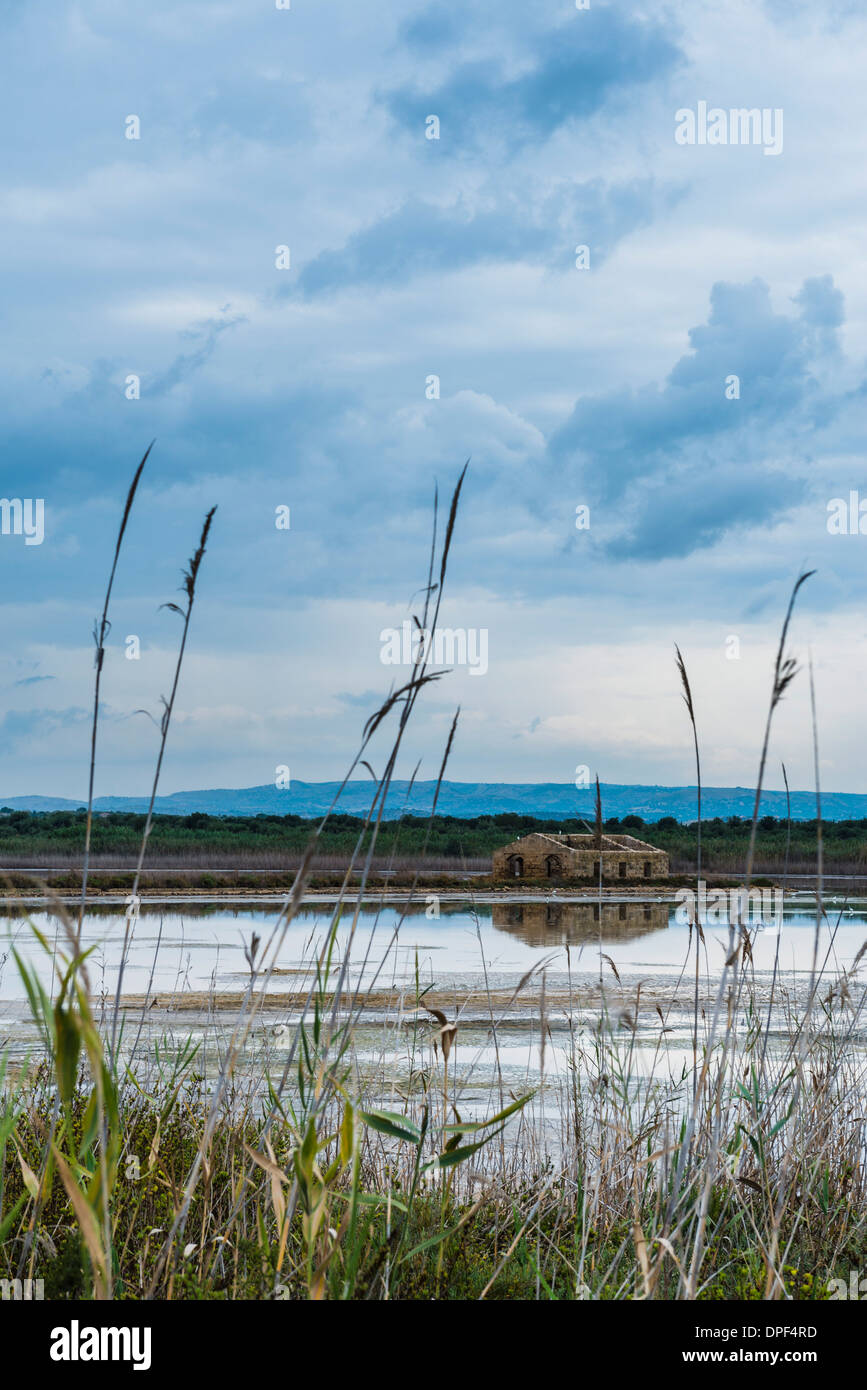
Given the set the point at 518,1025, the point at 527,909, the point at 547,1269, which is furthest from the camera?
the point at 527,909

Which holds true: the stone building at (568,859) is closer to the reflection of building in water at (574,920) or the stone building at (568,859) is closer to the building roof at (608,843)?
the building roof at (608,843)

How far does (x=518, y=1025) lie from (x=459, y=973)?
12.5 feet

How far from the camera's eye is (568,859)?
36.6m

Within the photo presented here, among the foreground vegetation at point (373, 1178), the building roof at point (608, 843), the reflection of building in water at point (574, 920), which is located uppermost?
the foreground vegetation at point (373, 1178)

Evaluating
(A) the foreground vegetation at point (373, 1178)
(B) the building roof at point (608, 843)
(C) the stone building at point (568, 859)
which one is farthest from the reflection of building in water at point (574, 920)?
(A) the foreground vegetation at point (373, 1178)

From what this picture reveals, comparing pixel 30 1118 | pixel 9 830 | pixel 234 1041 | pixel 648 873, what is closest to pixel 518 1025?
pixel 30 1118

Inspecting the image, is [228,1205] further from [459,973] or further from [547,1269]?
[459,973]

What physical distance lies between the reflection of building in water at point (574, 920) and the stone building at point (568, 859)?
23.6 feet

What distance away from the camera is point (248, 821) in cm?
6906

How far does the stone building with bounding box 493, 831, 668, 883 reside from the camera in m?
36.4

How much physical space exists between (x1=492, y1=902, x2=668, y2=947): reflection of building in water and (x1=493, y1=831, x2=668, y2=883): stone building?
7.19 m

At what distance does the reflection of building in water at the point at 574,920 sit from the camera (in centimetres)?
1928

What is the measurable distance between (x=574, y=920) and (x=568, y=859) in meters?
14.3

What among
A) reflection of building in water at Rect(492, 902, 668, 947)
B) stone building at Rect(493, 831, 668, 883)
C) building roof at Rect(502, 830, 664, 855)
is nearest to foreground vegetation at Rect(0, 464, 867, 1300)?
reflection of building in water at Rect(492, 902, 668, 947)
